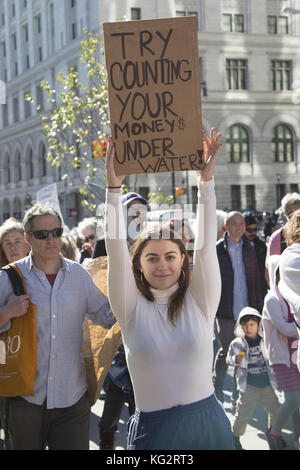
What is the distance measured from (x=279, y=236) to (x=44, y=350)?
116 inches

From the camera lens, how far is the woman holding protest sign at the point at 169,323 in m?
2.87

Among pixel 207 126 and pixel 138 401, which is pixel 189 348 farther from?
pixel 207 126

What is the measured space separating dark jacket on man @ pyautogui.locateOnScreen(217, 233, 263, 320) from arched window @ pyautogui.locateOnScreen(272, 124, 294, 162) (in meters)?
37.8

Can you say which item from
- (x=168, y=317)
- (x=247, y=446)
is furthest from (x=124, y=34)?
(x=247, y=446)

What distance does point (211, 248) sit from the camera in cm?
310

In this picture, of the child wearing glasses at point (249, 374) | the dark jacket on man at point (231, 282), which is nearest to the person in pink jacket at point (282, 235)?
the child wearing glasses at point (249, 374)

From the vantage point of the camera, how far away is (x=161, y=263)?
3.07 meters

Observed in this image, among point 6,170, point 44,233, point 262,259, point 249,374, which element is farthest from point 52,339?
point 6,170

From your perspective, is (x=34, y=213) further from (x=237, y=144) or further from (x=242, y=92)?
(x=242, y=92)

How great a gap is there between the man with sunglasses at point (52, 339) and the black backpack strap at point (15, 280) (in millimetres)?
32

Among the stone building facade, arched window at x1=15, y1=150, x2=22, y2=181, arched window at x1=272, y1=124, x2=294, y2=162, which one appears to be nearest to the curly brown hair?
the stone building facade

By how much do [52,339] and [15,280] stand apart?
378mm

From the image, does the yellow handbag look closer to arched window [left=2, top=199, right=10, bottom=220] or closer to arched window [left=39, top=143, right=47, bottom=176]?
arched window [left=39, top=143, right=47, bottom=176]

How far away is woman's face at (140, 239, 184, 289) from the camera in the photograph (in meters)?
3.07
